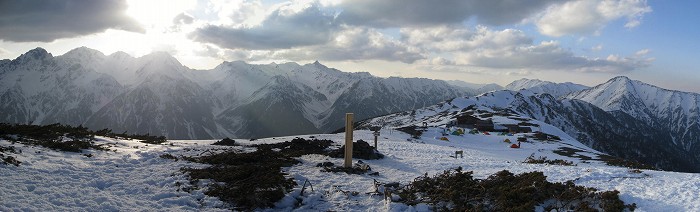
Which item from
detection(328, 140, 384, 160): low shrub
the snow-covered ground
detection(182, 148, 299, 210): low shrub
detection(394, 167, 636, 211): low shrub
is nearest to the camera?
the snow-covered ground

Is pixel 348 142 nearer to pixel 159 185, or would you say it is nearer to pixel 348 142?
pixel 348 142

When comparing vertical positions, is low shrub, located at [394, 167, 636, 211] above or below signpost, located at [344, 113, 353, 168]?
below

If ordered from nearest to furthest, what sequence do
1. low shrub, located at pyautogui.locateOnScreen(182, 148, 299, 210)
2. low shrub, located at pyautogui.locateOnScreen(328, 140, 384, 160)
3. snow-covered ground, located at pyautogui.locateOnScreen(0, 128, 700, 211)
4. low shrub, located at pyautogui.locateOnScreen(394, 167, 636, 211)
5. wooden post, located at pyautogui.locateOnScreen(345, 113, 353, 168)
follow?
snow-covered ground, located at pyautogui.locateOnScreen(0, 128, 700, 211) → low shrub, located at pyautogui.locateOnScreen(394, 167, 636, 211) → low shrub, located at pyautogui.locateOnScreen(182, 148, 299, 210) → wooden post, located at pyautogui.locateOnScreen(345, 113, 353, 168) → low shrub, located at pyautogui.locateOnScreen(328, 140, 384, 160)

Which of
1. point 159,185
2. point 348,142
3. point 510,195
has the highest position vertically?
point 348,142

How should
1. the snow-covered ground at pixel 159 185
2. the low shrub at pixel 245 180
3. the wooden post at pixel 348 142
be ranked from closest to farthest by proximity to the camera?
the snow-covered ground at pixel 159 185, the low shrub at pixel 245 180, the wooden post at pixel 348 142

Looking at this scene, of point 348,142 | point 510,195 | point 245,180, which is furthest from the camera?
point 348,142

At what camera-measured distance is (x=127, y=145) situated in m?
23.3

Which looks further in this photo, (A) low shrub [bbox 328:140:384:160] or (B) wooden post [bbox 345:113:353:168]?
(A) low shrub [bbox 328:140:384:160]

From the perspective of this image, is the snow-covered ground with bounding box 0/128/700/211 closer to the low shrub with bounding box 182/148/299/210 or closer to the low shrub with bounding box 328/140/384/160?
the low shrub with bounding box 182/148/299/210

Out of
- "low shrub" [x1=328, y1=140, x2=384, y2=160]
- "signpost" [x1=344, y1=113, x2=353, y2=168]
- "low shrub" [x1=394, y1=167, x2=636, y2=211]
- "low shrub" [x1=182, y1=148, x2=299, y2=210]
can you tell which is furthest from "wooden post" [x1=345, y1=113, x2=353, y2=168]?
"low shrub" [x1=394, y1=167, x2=636, y2=211]

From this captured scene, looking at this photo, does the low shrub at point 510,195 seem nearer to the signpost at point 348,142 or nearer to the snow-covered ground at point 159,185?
the snow-covered ground at point 159,185

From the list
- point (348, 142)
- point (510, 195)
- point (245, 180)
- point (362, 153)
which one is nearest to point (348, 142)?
point (348, 142)

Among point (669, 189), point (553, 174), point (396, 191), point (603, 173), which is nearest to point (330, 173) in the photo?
point (396, 191)

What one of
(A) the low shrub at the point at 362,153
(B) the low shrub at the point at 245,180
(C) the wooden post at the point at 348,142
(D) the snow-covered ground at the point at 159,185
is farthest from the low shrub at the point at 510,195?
(A) the low shrub at the point at 362,153
